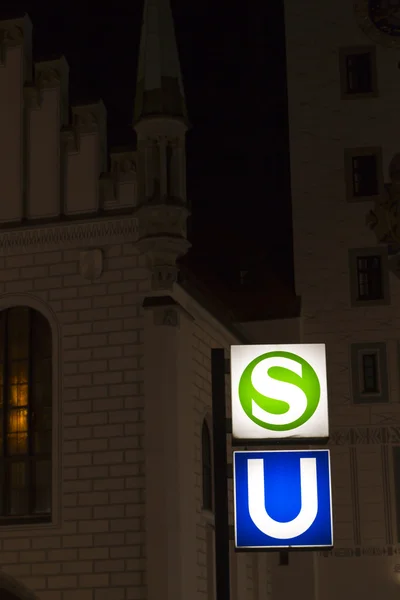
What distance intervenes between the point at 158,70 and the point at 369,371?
11.9 meters

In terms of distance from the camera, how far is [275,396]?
10.9 m

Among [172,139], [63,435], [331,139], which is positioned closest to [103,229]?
[172,139]

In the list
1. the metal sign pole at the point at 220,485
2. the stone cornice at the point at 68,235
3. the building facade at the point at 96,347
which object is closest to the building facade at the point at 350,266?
the building facade at the point at 96,347

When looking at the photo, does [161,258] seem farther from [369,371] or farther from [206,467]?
[369,371]

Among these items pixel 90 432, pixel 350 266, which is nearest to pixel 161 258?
pixel 90 432

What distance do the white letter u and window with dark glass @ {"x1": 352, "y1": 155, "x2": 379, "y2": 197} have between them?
23.3 m

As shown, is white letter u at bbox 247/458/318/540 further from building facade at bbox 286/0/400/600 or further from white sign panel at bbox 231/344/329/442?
building facade at bbox 286/0/400/600

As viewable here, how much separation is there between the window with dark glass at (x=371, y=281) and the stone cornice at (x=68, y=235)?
34.8 feet

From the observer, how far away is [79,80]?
1133 inches

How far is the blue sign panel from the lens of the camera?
1075 centimetres

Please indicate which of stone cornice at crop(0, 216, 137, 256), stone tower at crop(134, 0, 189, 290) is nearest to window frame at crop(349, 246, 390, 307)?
stone tower at crop(134, 0, 189, 290)

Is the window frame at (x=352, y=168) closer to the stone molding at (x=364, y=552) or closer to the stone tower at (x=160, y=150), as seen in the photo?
the stone molding at (x=364, y=552)

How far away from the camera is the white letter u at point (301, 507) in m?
10.8

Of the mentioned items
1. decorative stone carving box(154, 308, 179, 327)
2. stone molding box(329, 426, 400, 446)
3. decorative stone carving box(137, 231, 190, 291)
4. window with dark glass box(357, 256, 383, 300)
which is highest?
window with dark glass box(357, 256, 383, 300)
